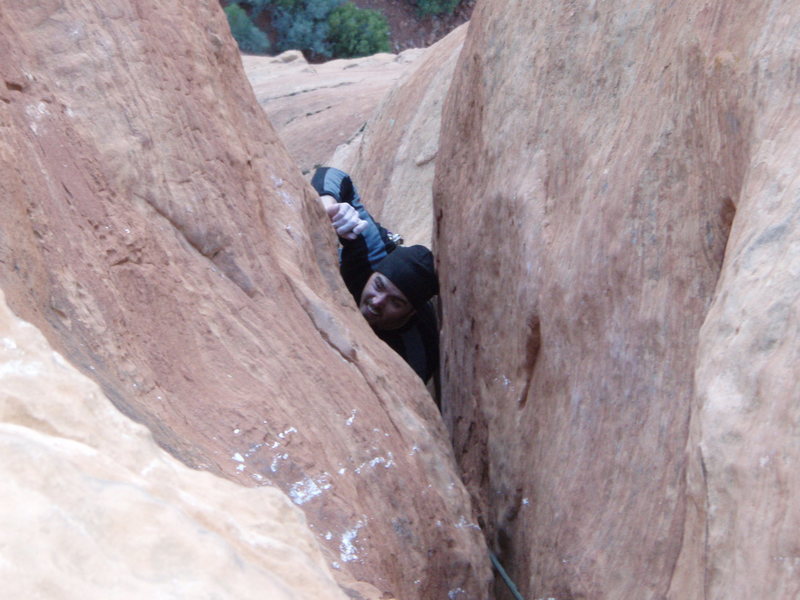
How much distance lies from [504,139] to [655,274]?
3.37 ft

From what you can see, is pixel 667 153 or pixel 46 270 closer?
pixel 46 270

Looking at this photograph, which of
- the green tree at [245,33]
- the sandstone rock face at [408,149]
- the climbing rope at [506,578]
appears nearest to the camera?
the climbing rope at [506,578]

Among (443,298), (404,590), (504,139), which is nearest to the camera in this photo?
(404,590)

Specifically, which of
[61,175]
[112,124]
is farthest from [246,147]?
[61,175]

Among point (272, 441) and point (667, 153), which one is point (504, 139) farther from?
point (272, 441)

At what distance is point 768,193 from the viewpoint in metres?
1.86

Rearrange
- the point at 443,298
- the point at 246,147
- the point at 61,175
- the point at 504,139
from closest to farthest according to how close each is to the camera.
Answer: the point at 61,175 < the point at 246,147 < the point at 504,139 < the point at 443,298

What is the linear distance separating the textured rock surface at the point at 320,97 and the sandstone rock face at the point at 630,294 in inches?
119

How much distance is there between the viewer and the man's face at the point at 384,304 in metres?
4.10

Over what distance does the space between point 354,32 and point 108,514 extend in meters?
17.9

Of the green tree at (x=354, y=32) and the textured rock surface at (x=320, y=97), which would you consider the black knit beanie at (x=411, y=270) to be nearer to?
the textured rock surface at (x=320, y=97)

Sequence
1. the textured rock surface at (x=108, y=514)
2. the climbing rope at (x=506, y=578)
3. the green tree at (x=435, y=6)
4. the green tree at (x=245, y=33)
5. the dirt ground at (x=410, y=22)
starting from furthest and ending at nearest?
the dirt ground at (x=410, y=22) → the green tree at (x=435, y=6) → the green tree at (x=245, y=33) → the climbing rope at (x=506, y=578) → the textured rock surface at (x=108, y=514)

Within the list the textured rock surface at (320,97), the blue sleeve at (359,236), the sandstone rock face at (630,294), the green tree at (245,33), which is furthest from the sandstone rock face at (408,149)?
the green tree at (245,33)

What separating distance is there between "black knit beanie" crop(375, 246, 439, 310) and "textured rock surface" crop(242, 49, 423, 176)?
2.21 meters
